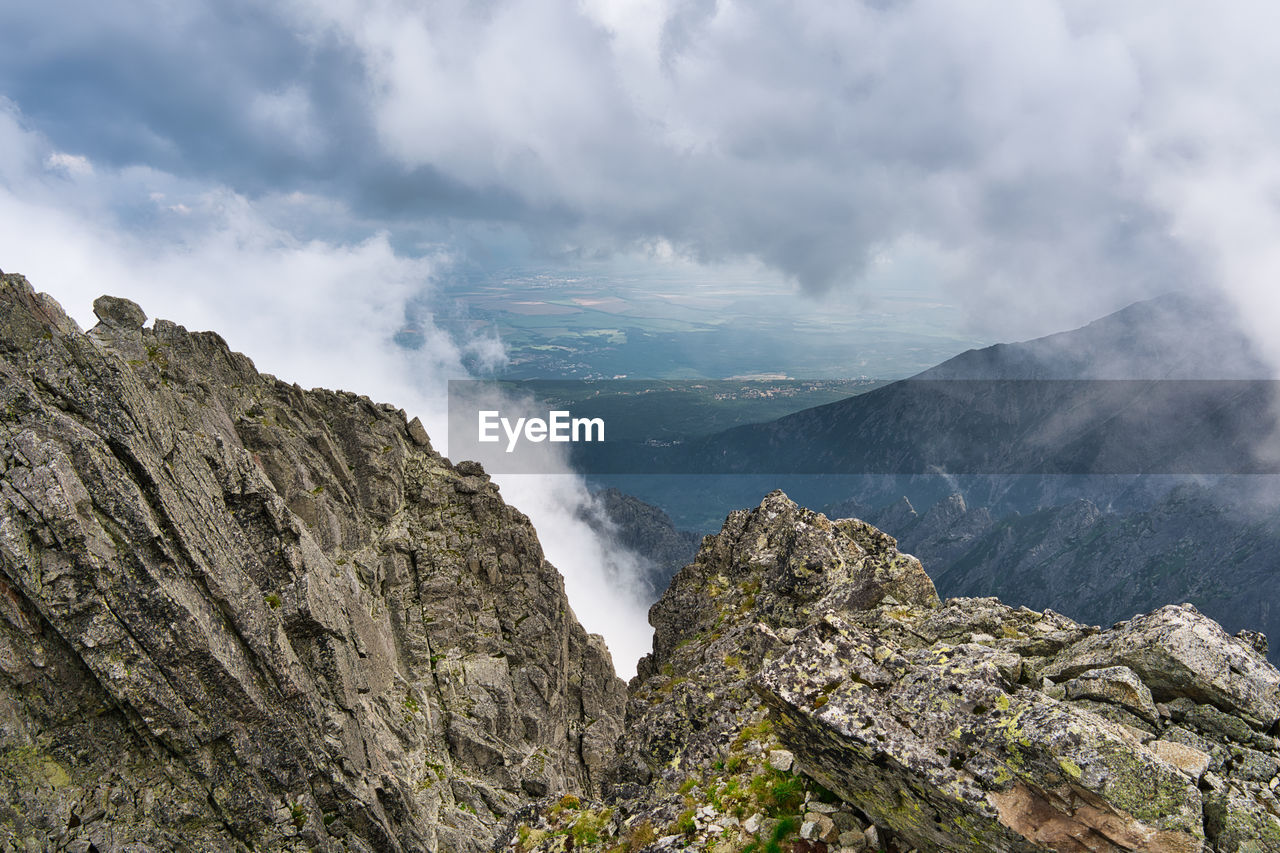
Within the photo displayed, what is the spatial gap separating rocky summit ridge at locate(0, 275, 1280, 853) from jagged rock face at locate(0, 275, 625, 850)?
22cm

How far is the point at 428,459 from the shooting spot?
339 feet

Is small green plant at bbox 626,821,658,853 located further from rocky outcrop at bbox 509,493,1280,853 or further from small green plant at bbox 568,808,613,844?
small green plant at bbox 568,808,613,844

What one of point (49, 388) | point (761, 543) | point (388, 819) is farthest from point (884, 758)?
point (388, 819)

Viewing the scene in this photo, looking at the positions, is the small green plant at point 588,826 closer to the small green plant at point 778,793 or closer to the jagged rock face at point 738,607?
the jagged rock face at point 738,607

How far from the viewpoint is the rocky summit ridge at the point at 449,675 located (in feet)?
49.4

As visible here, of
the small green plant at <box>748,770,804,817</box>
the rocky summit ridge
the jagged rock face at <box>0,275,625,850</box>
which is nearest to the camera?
the rocky summit ridge

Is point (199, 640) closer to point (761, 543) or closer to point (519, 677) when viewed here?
point (761, 543)

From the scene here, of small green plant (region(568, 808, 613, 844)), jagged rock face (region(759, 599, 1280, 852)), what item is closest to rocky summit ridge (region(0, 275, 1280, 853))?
jagged rock face (region(759, 599, 1280, 852))

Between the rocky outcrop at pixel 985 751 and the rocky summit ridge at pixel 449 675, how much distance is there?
8 cm

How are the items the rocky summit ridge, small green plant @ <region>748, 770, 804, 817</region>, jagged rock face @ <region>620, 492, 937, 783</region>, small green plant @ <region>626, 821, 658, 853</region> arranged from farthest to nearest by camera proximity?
jagged rock face @ <region>620, 492, 937, 783</region> < small green plant @ <region>626, 821, 658, 853</region> < small green plant @ <region>748, 770, 804, 817</region> < the rocky summit ridge

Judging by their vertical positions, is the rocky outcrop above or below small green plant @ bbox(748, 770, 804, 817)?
above

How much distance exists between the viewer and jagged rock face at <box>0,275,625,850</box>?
3919 centimetres

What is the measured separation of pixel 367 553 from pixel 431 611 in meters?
12.2

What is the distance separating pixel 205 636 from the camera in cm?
4428
